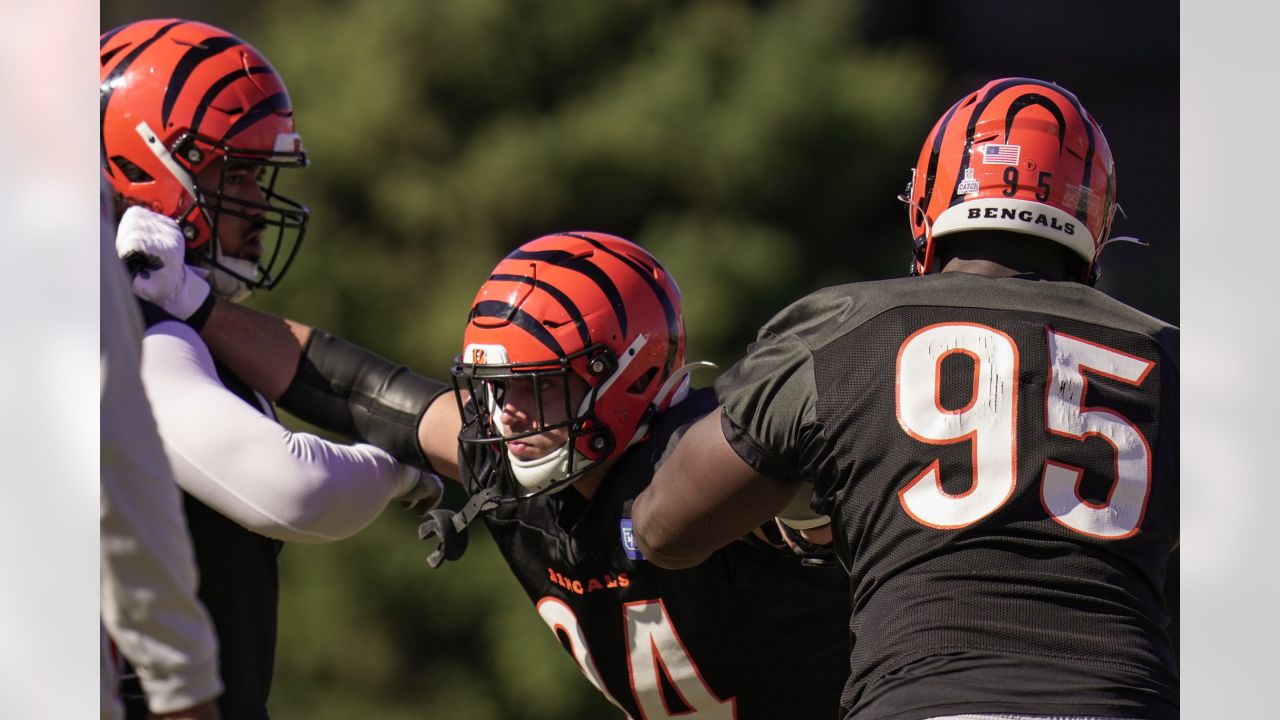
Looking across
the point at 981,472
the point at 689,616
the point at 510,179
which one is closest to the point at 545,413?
the point at 689,616

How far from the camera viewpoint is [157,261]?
216cm

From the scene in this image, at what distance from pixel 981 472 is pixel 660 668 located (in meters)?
0.79

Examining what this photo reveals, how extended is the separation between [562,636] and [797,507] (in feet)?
2.05

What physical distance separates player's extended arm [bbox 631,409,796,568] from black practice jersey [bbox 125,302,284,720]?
2.00 feet

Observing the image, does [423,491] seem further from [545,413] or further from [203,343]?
[203,343]

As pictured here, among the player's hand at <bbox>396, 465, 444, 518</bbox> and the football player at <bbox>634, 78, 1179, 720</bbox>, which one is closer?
the football player at <bbox>634, 78, 1179, 720</bbox>

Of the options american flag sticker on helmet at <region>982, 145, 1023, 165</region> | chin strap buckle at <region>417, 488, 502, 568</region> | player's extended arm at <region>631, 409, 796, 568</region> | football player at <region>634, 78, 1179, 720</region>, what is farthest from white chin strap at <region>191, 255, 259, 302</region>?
american flag sticker on helmet at <region>982, 145, 1023, 165</region>

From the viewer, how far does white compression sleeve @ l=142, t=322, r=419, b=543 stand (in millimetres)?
1979

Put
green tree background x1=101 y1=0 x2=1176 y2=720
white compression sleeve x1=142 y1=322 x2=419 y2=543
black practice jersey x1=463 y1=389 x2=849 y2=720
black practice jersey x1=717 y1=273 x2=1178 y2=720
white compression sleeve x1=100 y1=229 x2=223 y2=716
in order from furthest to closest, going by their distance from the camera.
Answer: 1. green tree background x1=101 y1=0 x2=1176 y2=720
2. black practice jersey x1=463 y1=389 x2=849 y2=720
3. white compression sleeve x1=142 y1=322 x2=419 y2=543
4. black practice jersey x1=717 y1=273 x2=1178 y2=720
5. white compression sleeve x1=100 y1=229 x2=223 y2=716

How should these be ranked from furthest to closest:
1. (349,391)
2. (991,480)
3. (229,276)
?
1. (349,391)
2. (229,276)
3. (991,480)

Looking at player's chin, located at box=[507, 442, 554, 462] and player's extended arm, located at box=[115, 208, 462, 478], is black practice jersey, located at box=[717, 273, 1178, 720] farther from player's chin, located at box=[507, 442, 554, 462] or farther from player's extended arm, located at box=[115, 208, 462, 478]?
player's extended arm, located at box=[115, 208, 462, 478]

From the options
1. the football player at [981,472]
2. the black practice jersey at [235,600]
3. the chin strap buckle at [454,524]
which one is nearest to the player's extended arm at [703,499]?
the football player at [981,472]

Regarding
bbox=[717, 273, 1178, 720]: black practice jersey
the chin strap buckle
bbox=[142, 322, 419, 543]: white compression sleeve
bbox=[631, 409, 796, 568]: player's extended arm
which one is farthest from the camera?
the chin strap buckle
